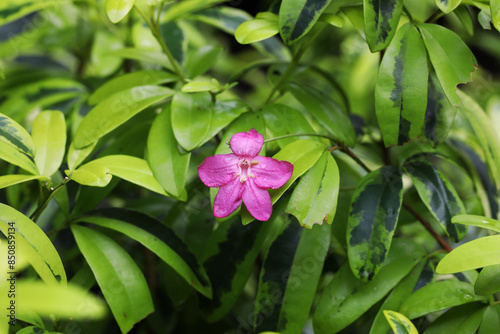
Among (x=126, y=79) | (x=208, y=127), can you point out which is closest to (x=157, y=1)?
(x=126, y=79)

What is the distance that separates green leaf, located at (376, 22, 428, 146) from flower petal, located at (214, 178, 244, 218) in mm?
250

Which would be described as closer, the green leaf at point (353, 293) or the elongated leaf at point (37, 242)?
the elongated leaf at point (37, 242)

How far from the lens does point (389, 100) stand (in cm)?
70

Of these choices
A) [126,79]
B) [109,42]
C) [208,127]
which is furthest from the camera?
[109,42]

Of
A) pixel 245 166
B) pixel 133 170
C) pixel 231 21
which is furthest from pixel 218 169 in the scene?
pixel 231 21

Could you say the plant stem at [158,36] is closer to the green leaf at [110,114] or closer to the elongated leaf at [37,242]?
the green leaf at [110,114]

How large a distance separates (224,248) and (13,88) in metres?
0.69

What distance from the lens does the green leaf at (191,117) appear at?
725 millimetres

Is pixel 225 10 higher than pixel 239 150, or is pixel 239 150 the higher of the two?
pixel 225 10

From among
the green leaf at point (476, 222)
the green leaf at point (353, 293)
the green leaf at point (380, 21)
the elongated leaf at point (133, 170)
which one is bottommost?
the green leaf at point (353, 293)

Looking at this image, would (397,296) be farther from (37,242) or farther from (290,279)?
(37,242)

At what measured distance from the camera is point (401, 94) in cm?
70

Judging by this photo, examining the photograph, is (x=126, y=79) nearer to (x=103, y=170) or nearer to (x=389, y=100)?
(x=103, y=170)

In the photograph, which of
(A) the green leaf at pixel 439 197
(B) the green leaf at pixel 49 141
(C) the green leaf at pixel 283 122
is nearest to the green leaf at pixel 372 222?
(A) the green leaf at pixel 439 197
